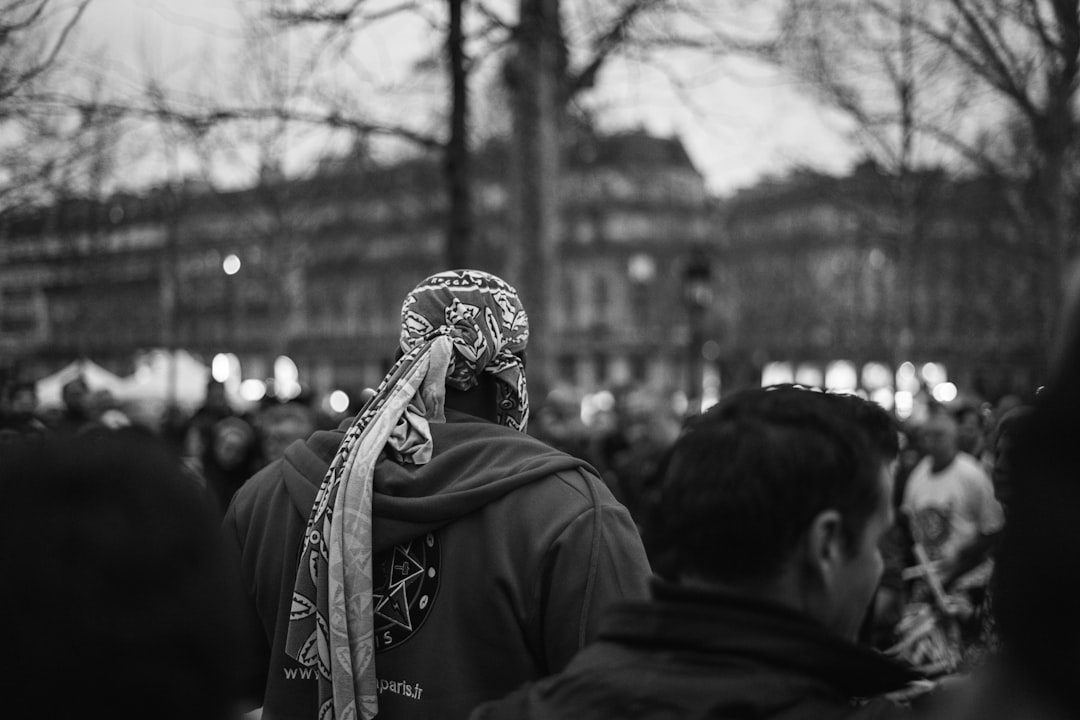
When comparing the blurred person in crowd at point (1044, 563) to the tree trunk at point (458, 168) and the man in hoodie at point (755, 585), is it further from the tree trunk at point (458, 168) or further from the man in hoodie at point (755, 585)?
the tree trunk at point (458, 168)

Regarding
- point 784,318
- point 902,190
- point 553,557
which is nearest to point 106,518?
point 553,557

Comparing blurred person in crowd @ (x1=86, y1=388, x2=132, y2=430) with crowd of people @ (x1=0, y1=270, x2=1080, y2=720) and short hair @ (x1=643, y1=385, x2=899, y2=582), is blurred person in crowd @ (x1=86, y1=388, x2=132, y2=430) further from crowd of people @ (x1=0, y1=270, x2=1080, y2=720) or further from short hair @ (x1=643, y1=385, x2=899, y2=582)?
short hair @ (x1=643, y1=385, x2=899, y2=582)

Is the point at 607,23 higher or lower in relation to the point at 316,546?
higher

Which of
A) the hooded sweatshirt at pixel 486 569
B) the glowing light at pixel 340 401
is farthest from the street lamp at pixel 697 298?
the hooded sweatshirt at pixel 486 569

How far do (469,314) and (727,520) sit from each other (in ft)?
4.25

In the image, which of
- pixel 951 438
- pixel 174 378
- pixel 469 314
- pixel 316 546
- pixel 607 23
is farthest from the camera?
pixel 174 378

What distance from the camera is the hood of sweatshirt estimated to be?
244cm

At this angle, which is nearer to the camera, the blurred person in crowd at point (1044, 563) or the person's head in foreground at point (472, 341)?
the blurred person in crowd at point (1044, 563)

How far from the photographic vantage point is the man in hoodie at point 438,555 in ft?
7.88

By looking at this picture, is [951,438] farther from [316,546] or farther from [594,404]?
[594,404]

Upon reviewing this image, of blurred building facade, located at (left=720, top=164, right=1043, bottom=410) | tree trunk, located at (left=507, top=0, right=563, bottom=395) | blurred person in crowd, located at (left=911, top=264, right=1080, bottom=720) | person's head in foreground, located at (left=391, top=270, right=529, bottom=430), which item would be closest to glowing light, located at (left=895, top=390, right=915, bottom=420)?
blurred building facade, located at (left=720, top=164, right=1043, bottom=410)

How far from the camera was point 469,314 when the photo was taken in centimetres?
275

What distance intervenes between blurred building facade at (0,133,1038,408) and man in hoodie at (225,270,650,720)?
877cm

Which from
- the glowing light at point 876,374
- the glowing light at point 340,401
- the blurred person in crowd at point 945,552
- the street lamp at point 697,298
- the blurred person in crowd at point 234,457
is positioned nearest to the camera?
the blurred person in crowd at point 945,552
